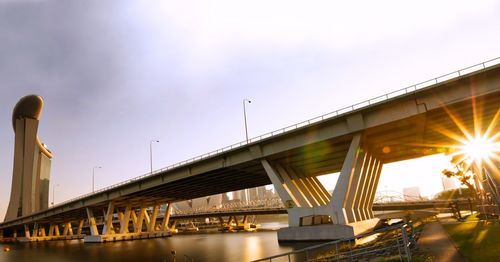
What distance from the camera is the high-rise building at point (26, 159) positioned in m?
138

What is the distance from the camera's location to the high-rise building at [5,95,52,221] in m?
138

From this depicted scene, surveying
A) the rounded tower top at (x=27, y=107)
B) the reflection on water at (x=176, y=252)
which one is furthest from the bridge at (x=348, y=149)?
the rounded tower top at (x=27, y=107)

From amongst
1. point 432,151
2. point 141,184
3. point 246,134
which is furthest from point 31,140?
point 432,151

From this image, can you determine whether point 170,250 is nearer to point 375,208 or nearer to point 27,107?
point 375,208

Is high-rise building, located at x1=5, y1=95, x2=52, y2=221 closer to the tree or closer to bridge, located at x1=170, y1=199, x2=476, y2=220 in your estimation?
bridge, located at x1=170, y1=199, x2=476, y2=220

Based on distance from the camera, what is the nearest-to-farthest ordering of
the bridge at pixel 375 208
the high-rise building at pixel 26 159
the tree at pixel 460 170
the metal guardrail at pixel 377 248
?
the metal guardrail at pixel 377 248
the tree at pixel 460 170
the bridge at pixel 375 208
the high-rise building at pixel 26 159

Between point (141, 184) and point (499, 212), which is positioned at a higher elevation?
point (141, 184)

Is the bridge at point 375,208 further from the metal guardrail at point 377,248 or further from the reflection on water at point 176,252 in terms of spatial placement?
the metal guardrail at point 377,248

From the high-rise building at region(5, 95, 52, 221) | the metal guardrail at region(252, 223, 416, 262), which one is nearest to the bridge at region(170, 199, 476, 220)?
the high-rise building at region(5, 95, 52, 221)

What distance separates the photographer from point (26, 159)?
460ft

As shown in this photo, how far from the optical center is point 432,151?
54000 mm

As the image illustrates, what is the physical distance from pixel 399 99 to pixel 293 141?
12.7m

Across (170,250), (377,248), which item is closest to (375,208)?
(170,250)

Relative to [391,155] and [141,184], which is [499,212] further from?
[141,184]
